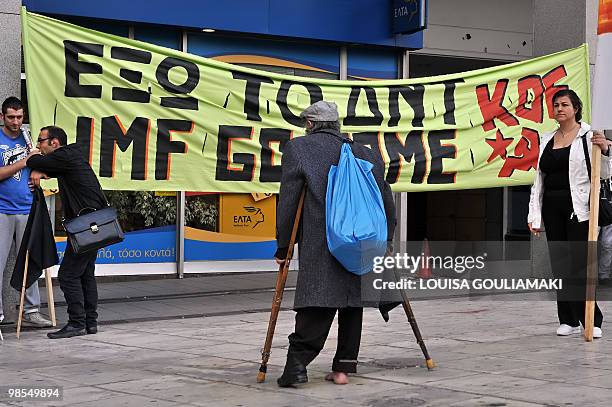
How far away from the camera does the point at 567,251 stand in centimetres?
900

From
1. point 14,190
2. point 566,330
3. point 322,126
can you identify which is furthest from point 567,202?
point 14,190

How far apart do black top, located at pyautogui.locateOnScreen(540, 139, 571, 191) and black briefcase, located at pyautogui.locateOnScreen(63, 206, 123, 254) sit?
3.70 m

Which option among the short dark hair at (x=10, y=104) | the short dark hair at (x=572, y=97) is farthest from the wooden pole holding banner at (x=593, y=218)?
the short dark hair at (x=10, y=104)

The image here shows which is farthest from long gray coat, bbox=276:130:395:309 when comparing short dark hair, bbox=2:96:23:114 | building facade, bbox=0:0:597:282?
building facade, bbox=0:0:597:282

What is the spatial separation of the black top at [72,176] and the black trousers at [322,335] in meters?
3.06

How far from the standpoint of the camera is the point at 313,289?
6699 mm

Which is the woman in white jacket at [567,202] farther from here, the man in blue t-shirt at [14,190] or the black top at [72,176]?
the man in blue t-shirt at [14,190]

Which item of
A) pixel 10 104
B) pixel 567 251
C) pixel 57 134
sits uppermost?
pixel 10 104

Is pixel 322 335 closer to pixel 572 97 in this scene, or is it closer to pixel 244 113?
pixel 572 97

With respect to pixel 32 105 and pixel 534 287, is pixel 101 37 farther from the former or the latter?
pixel 534 287

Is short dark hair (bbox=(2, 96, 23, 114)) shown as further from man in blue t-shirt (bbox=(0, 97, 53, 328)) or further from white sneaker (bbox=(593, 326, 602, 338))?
white sneaker (bbox=(593, 326, 602, 338))

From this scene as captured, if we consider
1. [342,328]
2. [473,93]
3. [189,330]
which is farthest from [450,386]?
[473,93]

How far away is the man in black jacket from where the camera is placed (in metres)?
9.06

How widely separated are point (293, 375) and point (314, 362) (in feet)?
3.54
